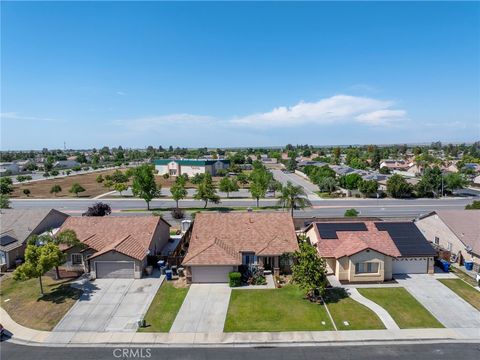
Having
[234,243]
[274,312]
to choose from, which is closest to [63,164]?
[234,243]

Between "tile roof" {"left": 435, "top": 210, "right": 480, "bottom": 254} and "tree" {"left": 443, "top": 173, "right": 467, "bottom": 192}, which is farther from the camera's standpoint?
"tree" {"left": 443, "top": 173, "right": 467, "bottom": 192}

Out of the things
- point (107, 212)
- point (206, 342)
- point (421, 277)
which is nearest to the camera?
point (206, 342)

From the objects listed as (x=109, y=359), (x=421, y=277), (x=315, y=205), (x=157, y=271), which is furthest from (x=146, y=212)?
(x=421, y=277)

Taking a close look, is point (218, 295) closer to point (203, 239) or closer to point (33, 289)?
point (203, 239)

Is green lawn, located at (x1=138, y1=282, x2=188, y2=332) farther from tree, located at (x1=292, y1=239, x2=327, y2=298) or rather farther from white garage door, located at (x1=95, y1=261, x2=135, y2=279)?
tree, located at (x1=292, y1=239, x2=327, y2=298)

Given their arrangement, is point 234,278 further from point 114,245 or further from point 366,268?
point 114,245

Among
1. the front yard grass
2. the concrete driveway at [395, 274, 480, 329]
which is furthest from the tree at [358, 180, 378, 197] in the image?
the front yard grass

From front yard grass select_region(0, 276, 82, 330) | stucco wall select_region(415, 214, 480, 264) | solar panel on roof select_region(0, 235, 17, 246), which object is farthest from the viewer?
solar panel on roof select_region(0, 235, 17, 246)
